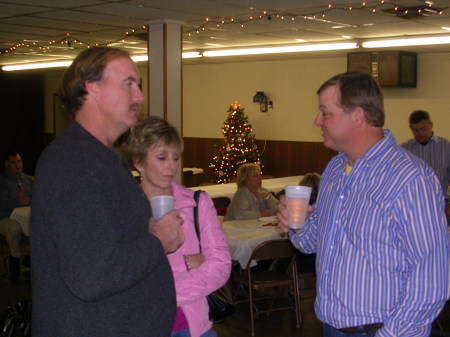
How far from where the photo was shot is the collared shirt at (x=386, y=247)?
1.98 metres

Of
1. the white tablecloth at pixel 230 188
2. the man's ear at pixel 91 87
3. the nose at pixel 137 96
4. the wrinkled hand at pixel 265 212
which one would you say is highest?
the man's ear at pixel 91 87

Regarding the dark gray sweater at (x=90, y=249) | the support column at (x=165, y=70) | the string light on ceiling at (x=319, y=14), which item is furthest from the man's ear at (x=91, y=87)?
the support column at (x=165, y=70)

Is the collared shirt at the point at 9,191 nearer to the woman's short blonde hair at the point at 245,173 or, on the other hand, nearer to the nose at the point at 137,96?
the woman's short blonde hair at the point at 245,173

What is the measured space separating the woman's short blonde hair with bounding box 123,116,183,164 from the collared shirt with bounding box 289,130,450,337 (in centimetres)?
75

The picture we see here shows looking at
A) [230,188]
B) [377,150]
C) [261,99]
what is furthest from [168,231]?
[261,99]

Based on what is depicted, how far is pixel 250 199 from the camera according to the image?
684 cm

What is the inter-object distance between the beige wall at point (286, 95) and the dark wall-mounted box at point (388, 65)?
0.34 meters

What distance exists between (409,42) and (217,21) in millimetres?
3433

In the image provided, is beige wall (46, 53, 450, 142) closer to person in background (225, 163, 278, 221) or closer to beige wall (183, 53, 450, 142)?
beige wall (183, 53, 450, 142)

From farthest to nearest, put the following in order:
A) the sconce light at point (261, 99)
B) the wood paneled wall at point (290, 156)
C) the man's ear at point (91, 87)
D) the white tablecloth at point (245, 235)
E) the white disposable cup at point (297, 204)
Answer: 1. the sconce light at point (261, 99)
2. the wood paneled wall at point (290, 156)
3. the white tablecloth at point (245, 235)
4. the white disposable cup at point (297, 204)
5. the man's ear at point (91, 87)

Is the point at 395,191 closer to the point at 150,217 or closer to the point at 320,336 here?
the point at 150,217

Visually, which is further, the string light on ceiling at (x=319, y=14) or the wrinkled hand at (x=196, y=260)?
the string light on ceiling at (x=319, y=14)

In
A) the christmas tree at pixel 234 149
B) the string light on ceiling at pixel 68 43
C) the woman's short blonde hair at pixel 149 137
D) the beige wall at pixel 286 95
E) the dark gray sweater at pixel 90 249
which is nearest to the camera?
the dark gray sweater at pixel 90 249

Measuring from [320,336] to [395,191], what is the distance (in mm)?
3750
